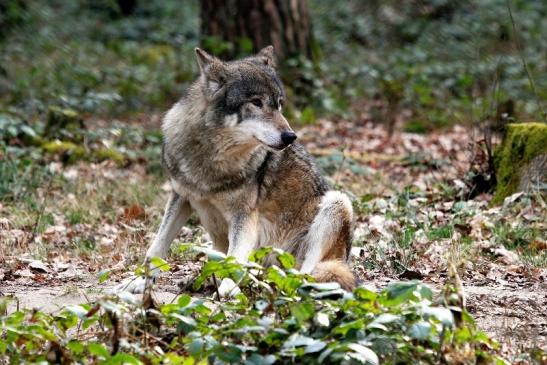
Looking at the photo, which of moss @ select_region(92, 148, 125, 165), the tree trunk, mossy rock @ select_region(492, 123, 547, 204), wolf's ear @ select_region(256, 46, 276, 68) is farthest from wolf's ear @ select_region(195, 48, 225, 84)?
the tree trunk

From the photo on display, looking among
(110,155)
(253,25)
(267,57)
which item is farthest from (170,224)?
(253,25)

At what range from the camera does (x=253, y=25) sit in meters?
12.5

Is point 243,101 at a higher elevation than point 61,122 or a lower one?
higher

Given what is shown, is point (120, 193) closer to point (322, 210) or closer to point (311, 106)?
point (322, 210)

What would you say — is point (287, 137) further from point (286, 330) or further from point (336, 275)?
point (286, 330)

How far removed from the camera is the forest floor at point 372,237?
518 cm

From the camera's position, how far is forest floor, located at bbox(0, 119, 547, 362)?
204 inches

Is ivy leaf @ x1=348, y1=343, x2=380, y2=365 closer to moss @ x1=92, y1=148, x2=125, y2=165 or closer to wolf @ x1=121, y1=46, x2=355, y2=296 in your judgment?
wolf @ x1=121, y1=46, x2=355, y2=296

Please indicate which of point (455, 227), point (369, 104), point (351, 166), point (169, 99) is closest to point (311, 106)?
→ point (369, 104)

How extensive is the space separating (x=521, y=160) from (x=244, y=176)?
315 cm

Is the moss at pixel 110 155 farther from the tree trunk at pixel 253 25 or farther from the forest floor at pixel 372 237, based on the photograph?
the tree trunk at pixel 253 25

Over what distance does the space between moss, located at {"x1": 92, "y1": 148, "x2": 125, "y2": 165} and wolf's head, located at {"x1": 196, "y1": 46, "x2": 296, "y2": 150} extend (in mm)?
4014

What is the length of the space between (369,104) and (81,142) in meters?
5.90

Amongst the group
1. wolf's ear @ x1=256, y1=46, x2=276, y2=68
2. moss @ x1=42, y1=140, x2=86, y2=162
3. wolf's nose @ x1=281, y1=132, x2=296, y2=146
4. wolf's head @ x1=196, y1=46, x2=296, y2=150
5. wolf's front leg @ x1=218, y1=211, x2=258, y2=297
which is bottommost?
moss @ x1=42, y1=140, x2=86, y2=162
